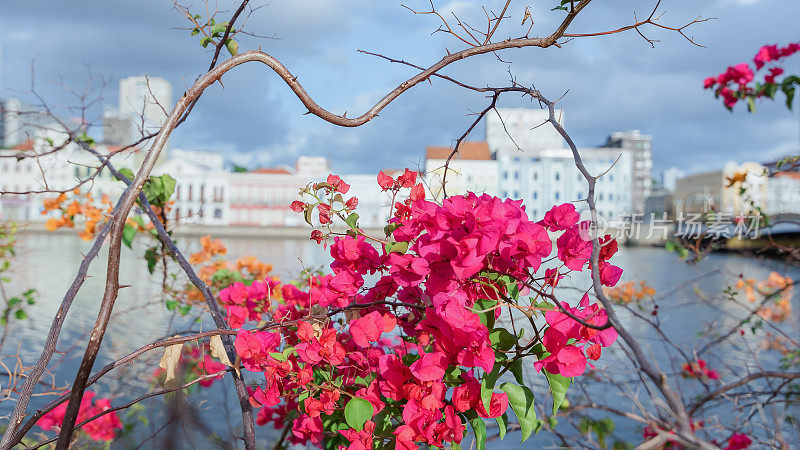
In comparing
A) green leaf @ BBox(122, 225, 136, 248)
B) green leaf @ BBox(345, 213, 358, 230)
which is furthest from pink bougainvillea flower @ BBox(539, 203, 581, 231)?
green leaf @ BBox(122, 225, 136, 248)

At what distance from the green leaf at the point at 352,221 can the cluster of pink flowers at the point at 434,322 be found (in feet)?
0.03

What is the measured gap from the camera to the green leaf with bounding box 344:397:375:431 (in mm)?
647

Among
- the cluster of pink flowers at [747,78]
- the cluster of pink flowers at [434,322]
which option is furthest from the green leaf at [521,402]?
the cluster of pink flowers at [747,78]

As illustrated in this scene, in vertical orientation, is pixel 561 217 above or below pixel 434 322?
above

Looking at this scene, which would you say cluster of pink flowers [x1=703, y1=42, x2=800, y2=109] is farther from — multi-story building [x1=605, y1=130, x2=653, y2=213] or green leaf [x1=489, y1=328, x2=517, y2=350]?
multi-story building [x1=605, y1=130, x2=653, y2=213]

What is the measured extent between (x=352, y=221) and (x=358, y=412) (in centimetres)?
24

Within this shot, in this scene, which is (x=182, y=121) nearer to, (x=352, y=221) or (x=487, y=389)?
(x=352, y=221)

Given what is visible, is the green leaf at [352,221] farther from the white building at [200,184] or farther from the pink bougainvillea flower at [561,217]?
the white building at [200,184]

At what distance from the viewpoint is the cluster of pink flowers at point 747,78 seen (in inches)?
82.7

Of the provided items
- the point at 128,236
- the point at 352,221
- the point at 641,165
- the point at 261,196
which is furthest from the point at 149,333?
the point at 641,165

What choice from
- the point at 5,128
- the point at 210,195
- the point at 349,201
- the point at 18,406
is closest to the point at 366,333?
the point at 349,201

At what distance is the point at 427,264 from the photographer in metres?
0.59

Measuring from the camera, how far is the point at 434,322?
59 cm

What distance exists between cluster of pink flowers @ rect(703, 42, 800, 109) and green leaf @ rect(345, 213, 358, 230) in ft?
6.14
